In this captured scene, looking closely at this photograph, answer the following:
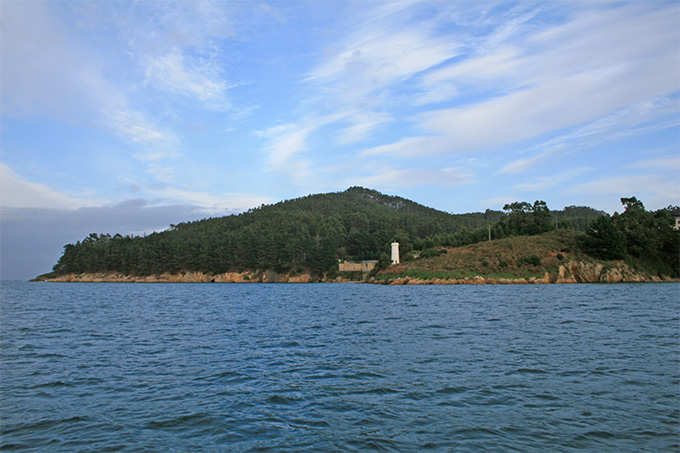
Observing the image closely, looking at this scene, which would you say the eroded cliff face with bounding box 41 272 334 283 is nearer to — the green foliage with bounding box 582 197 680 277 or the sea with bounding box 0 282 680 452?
the green foliage with bounding box 582 197 680 277

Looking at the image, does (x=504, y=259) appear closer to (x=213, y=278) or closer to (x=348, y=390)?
(x=348, y=390)

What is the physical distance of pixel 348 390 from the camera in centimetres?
1242

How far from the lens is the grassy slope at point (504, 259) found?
8650 centimetres

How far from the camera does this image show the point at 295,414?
10.5m

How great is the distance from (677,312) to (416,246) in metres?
103

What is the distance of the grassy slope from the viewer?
86500 mm

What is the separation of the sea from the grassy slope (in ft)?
211

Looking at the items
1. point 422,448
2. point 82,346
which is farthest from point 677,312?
point 82,346

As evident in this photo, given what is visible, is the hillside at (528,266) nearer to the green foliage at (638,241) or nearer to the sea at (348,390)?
the green foliage at (638,241)

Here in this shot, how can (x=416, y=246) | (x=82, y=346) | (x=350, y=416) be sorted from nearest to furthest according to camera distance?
(x=350, y=416)
(x=82, y=346)
(x=416, y=246)

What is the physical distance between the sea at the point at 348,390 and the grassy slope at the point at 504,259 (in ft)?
211

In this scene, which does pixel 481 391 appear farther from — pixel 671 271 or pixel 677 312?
pixel 671 271

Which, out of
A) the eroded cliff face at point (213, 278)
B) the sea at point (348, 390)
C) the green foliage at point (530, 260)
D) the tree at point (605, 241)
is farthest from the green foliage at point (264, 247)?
the sea at point (348, 390)

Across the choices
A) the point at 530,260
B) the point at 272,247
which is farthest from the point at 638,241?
the point at 272,247
